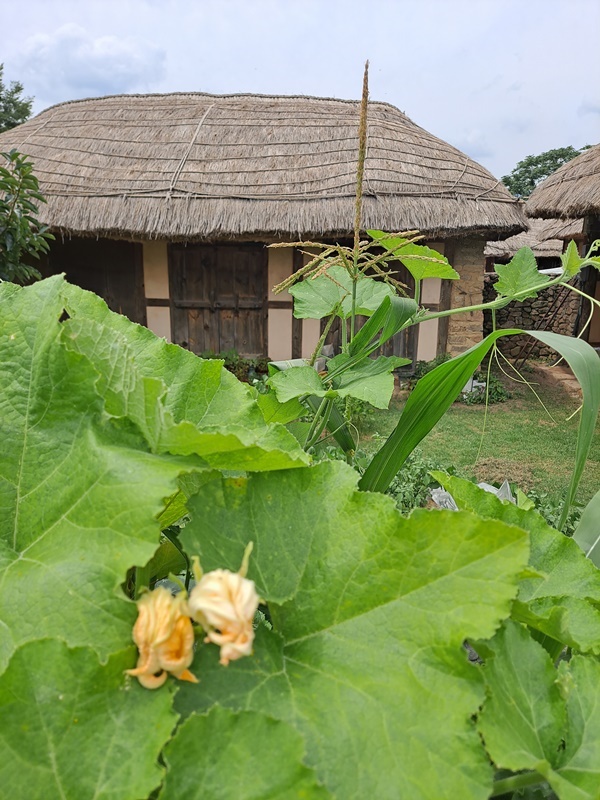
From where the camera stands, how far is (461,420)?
678 cm

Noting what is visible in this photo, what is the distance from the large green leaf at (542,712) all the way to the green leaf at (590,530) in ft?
0.97

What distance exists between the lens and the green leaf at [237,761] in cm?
34

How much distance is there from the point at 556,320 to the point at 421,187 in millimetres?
5785

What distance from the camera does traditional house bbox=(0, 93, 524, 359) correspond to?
6.65 m

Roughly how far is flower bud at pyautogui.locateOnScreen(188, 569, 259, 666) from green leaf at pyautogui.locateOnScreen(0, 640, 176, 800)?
0.06 m

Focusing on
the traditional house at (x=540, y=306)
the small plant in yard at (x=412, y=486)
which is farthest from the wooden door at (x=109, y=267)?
the traditional house at (x=540, y=306)

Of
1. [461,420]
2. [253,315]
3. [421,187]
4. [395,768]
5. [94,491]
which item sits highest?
[421,187]

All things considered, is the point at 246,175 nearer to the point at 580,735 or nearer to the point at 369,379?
the point at 369,379

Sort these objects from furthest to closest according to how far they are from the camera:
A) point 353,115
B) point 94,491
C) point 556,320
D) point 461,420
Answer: point 556,320 < point 353,115 < point 461,420 < point 94,491

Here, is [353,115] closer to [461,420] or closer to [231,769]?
[461,420]

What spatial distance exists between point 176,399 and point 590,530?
1.92 ft

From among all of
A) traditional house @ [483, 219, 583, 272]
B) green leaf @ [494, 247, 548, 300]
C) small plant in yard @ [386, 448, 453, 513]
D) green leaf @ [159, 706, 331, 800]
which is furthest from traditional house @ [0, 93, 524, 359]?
green leaf @ [159, 706, 331, 800]

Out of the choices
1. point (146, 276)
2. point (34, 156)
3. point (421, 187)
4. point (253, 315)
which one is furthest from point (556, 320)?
point (34, 156)

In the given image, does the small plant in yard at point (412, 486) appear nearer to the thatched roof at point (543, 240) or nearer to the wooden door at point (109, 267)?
the wooden door at point (109, 267)
